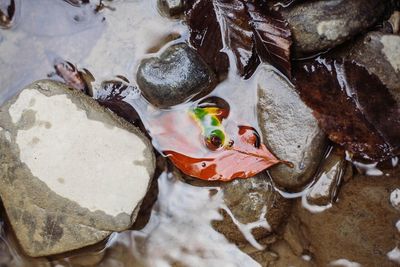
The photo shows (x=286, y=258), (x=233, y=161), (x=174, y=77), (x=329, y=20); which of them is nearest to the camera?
(x=329, y=20)

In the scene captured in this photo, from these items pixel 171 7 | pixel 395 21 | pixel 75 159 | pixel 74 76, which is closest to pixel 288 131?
pixel 395 21

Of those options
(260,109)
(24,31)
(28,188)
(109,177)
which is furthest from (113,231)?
(24,31)

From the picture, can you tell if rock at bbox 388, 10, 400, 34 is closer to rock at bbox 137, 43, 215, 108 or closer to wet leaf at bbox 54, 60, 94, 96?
rock at bbox 137, 43, 215, 108

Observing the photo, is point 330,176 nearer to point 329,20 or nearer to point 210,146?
point 210,146

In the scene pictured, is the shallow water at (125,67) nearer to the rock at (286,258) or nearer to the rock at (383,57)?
the rock at (286,258)

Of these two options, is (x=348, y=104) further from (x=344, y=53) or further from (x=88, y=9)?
(x=88, y=9)

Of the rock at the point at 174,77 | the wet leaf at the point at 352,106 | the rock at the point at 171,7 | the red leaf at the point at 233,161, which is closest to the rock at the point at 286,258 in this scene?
the red leaf at the point at 233,161
